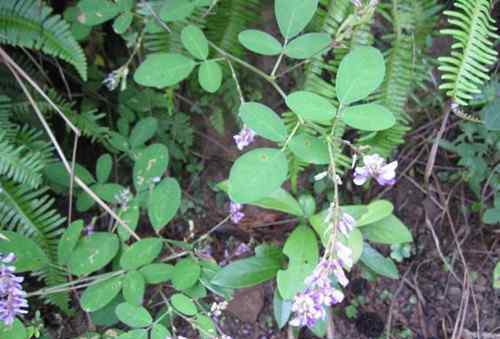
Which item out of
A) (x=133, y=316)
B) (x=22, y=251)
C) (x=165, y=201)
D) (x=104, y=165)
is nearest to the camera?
(x=133, y=316)

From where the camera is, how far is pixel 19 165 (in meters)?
2.00

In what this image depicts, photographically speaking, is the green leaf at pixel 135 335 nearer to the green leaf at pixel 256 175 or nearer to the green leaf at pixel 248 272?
the green leaf at pixel 248 272

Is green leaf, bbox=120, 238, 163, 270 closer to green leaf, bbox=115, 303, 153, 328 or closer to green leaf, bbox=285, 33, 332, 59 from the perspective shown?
green leaf, bbox=115, 303, 153, 328

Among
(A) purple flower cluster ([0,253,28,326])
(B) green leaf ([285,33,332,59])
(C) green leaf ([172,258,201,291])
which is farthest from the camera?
(C) green leaf ([172,258,201,291])

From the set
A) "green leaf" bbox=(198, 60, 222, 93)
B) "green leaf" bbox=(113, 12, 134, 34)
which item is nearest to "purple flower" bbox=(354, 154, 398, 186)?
"green leaf" bbox=(198, 60, 222, 93)

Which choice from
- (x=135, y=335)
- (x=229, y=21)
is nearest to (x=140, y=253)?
(x=135, y=335)

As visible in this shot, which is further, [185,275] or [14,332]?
[185,275]

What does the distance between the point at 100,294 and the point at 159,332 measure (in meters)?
0.27

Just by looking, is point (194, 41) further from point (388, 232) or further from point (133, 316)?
point (388, 232)

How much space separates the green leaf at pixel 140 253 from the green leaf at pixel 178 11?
0.77 metres

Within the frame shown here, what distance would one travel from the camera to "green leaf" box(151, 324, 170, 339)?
1.66 meters

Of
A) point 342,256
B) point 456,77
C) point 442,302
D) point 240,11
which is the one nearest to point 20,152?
point 240,11

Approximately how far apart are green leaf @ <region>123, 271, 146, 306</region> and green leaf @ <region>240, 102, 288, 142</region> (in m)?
0.71

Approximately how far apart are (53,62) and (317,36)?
4.55ft
